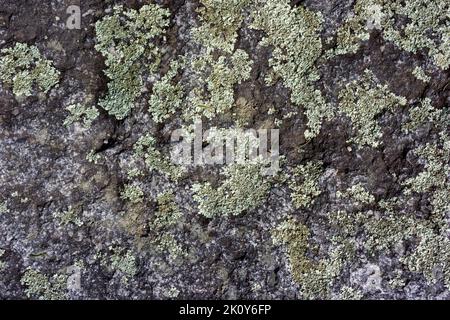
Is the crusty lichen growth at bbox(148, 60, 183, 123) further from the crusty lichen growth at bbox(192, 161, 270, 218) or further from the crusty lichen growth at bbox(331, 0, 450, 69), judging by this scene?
the crusty lichen growth at bbox(331, 0, 450, 69)

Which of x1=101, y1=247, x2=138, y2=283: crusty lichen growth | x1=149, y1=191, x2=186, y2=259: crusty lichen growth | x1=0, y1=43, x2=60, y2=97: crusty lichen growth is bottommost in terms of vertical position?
x1=101, y1=247, x2=138, y2=283: crusty lichen growth

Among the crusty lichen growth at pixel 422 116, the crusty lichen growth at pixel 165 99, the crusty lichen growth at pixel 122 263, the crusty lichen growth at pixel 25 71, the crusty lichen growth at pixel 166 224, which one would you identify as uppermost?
the crusty lichen growth at pixel 25 71

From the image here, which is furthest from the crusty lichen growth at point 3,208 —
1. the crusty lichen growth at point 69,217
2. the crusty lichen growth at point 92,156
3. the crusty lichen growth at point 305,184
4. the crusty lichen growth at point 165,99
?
the crusty lichen growth at point 305,184

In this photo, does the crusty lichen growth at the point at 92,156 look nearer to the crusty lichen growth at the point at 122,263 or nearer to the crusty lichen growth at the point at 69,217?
the crusty lichen growth at the point at 69,217

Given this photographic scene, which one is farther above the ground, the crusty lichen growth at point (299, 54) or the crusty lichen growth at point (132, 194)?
the crusty lichen growth at point (299, 54)

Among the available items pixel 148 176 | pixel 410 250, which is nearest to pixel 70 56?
pixel 148 176

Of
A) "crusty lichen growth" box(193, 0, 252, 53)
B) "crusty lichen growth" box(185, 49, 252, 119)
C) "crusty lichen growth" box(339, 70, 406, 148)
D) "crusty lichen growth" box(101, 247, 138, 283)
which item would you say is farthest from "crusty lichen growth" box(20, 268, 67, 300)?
"crusty lichen growth" box(339, 70, 406, 148)
